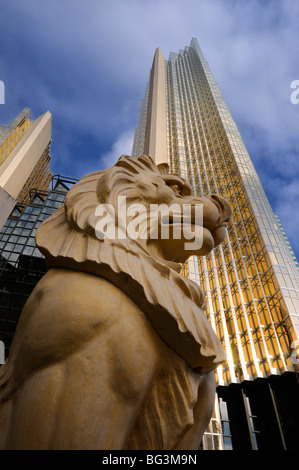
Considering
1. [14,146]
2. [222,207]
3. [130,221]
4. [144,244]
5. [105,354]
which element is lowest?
[105,354]

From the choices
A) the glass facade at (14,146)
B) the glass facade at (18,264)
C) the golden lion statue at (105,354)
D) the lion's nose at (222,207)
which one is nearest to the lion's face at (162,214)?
the lion's nose at (222,207)

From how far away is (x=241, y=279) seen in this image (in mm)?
21500

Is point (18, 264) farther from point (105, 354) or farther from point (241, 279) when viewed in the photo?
point (105, 354)

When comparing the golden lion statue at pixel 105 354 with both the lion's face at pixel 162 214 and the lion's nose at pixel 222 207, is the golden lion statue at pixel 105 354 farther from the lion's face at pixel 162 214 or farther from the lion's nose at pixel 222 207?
the lion's nose at pixel 222 207

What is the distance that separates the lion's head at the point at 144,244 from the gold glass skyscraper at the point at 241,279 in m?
16.3

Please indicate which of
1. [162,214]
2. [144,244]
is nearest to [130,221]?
[144,244]

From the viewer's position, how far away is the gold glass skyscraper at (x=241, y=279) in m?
16.1

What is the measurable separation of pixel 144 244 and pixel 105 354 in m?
0.80

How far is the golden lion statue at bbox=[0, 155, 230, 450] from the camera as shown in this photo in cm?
116

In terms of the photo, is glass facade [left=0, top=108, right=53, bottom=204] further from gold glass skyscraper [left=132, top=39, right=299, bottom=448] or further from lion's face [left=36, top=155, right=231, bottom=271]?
lion's face [left=36, top=155, right=231, bottom=271]

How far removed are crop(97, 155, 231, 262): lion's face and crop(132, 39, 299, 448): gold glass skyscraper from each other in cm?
1620

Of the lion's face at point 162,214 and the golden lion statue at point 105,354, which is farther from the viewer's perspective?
the lion's face at point 162,214

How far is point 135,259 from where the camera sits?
63.6 inches
